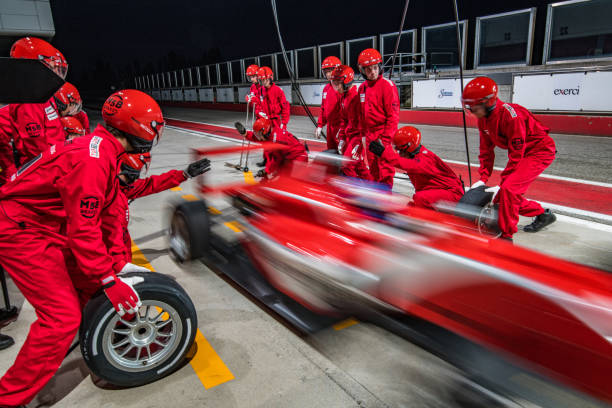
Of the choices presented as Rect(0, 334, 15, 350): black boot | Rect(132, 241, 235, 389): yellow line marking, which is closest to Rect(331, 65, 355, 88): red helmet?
Rect(132, 241, 235, 389): yellow line marking

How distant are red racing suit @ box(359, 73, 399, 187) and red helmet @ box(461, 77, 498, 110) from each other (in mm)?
1819

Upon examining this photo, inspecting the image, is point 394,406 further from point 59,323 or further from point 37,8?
point 37,8

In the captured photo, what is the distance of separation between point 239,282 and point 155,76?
61.0m

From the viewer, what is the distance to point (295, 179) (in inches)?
145

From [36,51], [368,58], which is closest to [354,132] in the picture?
[368,58]

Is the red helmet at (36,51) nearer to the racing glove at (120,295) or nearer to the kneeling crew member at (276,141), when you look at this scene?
the kneeling crew member at (276,141)

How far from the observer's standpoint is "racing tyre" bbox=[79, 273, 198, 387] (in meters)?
2.23

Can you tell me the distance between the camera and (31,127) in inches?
149

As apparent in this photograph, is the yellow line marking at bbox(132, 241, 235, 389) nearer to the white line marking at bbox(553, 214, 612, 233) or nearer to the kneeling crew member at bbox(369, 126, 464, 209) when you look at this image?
the kneeling crew member at bbox(369, 126, 464, 209)

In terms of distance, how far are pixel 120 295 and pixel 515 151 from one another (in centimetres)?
364

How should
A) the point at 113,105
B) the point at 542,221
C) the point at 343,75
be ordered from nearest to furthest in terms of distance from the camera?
1. the point at 113,105
2. the point at 542,221
3. the point at 343,75

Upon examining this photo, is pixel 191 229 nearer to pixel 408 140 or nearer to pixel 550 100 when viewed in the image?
pixel 408 140

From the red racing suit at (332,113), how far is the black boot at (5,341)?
5341 millimetres

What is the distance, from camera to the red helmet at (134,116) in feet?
7.84
